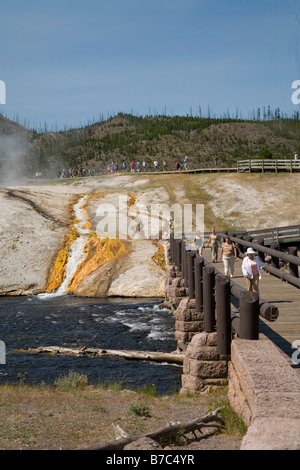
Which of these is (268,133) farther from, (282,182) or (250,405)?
(250,405)

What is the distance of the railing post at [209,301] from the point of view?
10.7m

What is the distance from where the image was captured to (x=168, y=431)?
6.40 meters

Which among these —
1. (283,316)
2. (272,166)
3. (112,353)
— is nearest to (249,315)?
(283,316)

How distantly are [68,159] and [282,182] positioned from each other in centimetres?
9541

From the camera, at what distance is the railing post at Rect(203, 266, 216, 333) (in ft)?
35.1

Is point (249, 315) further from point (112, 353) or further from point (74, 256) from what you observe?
point (74, 256)

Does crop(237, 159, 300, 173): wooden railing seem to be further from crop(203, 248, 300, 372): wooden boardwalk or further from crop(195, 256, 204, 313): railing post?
crop(195, 256, 204, 313): railing post

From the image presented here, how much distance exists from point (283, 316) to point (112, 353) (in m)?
7.15

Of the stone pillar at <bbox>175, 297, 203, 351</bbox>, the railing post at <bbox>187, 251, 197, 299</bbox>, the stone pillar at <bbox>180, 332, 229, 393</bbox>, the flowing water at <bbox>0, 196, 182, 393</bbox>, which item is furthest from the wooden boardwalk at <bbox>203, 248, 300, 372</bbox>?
the flowing water at <bbox>0, 196, 182, 393</bbox>

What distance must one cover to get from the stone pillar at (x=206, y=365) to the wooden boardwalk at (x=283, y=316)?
2.92ft

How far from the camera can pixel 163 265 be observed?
31703 mm

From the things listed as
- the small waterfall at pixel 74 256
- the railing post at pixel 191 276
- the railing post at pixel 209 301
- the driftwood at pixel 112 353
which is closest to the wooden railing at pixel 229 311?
the railing post at pixel 209 301

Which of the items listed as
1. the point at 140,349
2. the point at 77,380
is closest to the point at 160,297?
the point at 140,349
